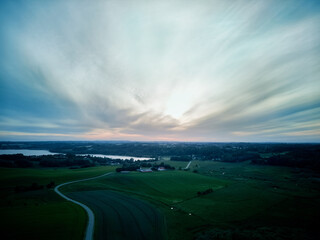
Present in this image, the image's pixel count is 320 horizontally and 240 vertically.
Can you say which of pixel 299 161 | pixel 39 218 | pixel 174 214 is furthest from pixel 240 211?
pixel 299 161

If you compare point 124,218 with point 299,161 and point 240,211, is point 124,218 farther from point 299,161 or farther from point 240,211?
point 299,161

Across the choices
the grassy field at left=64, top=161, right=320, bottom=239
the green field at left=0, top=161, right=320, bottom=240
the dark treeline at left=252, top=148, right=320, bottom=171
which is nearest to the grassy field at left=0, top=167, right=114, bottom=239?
the green field at left=0, top=161, right=320, bottom=240

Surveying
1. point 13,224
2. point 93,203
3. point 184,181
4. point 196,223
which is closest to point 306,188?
point 184,181

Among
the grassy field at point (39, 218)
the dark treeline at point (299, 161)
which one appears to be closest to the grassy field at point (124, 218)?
the grassy field at point (39, 218)

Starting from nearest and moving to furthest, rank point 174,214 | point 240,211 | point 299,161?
point 174,214 → point 240,211 → point 299,161

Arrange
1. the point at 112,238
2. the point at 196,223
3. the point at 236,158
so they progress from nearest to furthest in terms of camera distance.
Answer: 1. the point at 112,238
2. the point at 196,223
3. the point at 236,158

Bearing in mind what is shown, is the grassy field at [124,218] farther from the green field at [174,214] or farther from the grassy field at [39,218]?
the grassy field at [39,218]

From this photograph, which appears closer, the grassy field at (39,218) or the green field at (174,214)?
the grassy field at (39,218)

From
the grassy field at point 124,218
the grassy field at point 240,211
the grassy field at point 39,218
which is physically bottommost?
the grassy field at point 240,211

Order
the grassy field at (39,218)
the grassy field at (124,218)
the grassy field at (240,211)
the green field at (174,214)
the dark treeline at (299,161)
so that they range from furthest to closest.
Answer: the dark treeline at (299,161) < the grassy field at (240,211) < the green field at (174,214) < the grassy field at (124,218) < the grassy field at (39,218)

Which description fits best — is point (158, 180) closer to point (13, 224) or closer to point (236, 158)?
point (13, 224)

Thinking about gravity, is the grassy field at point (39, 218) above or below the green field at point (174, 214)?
above
